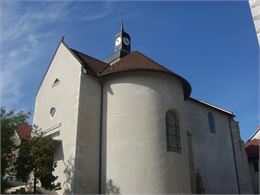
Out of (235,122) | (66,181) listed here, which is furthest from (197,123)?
(66,181)

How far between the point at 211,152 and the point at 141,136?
31.8 feet

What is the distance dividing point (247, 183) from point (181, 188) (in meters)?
11.6

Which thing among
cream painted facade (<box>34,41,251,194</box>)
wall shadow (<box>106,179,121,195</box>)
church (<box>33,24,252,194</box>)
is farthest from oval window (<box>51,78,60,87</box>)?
wall shadow (<box>106,179,121,195</box>)

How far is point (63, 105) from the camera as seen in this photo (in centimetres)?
1922

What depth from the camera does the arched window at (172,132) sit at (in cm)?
1770

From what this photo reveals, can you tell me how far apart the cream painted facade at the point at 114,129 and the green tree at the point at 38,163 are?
88 cm

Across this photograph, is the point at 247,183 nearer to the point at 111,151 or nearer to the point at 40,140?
the point at 111,151

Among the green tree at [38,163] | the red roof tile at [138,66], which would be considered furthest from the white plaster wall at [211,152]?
the green tree at [38,163]

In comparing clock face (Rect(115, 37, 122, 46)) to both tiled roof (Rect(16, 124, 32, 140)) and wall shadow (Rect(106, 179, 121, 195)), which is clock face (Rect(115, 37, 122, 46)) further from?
wall shadow (Rect(106, 179, 121, 195))

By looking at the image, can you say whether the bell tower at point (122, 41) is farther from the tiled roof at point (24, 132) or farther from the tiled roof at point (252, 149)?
the tiled roof at point (252, 149)

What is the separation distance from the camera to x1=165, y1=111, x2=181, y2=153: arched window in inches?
697

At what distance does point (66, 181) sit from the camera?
54.4ft

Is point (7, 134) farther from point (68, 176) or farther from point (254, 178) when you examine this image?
point (254, 178)

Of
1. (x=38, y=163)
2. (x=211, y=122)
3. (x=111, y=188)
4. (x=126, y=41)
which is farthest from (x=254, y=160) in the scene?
(x=38, y=163)
